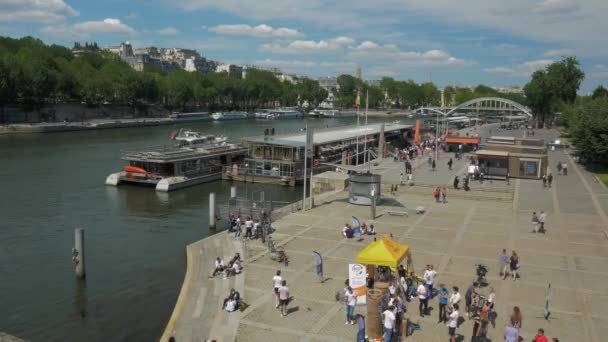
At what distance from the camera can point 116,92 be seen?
155 m

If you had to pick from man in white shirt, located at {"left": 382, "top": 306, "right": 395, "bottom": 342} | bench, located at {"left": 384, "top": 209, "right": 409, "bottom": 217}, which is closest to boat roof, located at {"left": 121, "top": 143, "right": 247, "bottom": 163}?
bench, located at {"left": 384, "top": 209, "right": 409, "bottom": 217}

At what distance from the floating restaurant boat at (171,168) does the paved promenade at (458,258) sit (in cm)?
1910

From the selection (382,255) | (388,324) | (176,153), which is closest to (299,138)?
(176,153)

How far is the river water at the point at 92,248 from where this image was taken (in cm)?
2400

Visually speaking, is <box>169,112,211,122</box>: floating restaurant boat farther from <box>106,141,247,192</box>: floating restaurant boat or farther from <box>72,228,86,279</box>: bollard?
<box>72,228,86,279</box>: bollard

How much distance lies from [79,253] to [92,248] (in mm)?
6014

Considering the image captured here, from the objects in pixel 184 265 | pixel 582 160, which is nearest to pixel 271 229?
pixel 184 265

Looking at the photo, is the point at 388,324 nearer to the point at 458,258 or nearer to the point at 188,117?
the point at 458,258

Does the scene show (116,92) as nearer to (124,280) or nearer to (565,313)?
(124,280)

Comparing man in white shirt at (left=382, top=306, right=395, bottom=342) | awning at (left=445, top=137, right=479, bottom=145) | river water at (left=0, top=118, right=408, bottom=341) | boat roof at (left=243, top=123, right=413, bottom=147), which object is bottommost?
river water at (left=0, top=118, right=408, bottom=341)

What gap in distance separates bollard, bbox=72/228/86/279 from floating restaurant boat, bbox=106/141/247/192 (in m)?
24.7

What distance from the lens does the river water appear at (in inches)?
945

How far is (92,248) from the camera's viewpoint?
3450 cm

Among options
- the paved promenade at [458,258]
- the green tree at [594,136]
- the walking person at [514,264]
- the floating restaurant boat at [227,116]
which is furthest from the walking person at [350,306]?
the floating restaurant boat at [227,116]
